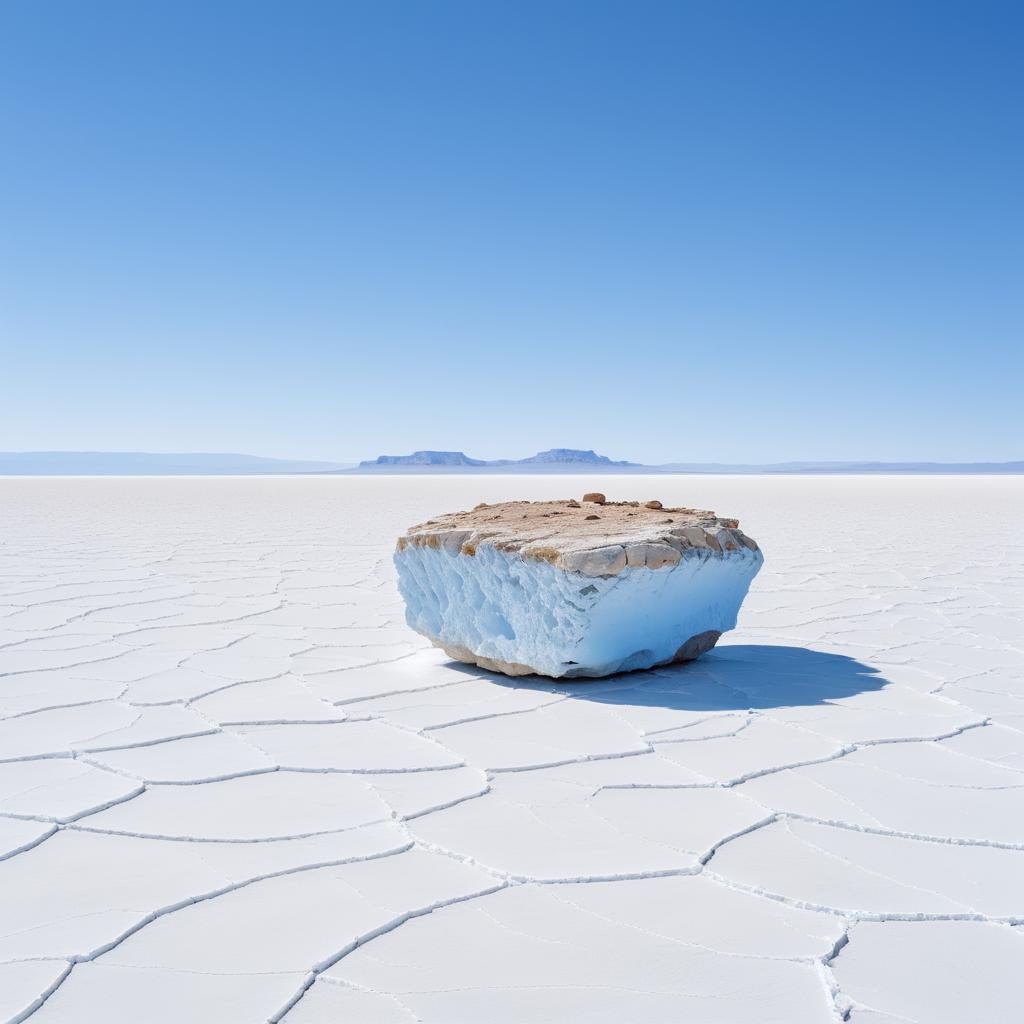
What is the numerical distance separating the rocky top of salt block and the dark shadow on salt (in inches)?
16.4

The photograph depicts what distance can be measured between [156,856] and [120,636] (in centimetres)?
237

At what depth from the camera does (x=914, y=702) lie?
305 cm

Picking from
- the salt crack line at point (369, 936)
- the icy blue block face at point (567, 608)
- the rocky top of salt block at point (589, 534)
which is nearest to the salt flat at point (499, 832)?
the salt crack line at point (369, 936)

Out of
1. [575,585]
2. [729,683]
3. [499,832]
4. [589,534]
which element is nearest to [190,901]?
[499,832]

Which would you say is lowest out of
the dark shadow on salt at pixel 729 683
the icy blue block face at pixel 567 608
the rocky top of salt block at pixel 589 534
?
the dark shadow on salt at pixel 729 683

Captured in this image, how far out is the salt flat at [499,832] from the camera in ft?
4.70

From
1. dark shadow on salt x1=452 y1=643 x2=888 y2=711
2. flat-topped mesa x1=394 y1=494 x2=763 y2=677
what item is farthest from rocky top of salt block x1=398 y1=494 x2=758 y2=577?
dark shadow on salt x1=452 y1=643 x2=888 y2=711

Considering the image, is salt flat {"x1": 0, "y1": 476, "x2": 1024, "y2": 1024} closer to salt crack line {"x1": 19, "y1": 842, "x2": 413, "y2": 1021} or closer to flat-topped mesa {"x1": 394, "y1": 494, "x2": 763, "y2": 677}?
salt crack line {"x1": 19, "y1": 842, "x2": 413, "y2": 1021}

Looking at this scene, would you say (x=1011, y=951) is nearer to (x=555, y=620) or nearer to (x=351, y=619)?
(x=555, y=620)

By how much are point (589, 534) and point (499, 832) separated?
144cm

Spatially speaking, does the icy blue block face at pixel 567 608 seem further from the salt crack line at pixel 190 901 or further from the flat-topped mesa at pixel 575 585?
the salt crack line at pixel 190 901

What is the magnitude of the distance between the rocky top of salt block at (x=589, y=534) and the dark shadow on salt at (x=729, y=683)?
416mm

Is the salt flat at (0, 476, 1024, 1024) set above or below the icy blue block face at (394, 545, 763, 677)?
below

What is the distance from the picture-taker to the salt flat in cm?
143
